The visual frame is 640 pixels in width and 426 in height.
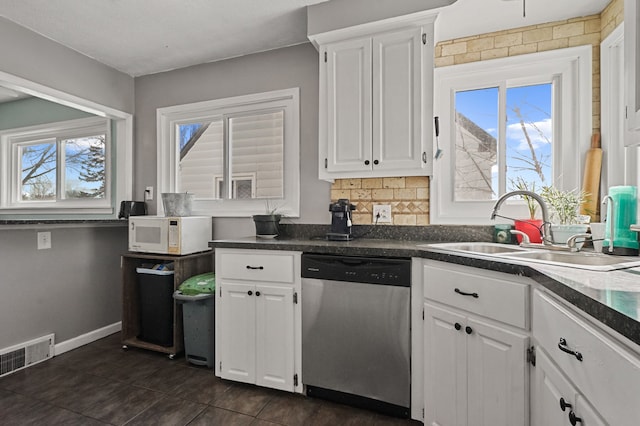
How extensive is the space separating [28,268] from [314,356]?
2.27m

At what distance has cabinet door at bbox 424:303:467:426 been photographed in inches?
58.0

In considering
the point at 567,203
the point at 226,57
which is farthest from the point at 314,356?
the point at 226,57

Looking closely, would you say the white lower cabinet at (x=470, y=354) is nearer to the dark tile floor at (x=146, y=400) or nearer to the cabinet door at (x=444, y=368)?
the cabinet door at (x=444, y=368)

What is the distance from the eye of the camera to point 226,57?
286cm

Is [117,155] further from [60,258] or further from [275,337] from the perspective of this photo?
[275,337]

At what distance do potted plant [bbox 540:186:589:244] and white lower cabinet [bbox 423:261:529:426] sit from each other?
30.9 inches

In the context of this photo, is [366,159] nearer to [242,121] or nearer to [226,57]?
[242,121]

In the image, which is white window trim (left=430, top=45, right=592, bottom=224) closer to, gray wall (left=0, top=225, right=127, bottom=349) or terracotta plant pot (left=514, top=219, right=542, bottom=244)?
terracotta plant pot (left=514, top=219, right=542, bottom=244)

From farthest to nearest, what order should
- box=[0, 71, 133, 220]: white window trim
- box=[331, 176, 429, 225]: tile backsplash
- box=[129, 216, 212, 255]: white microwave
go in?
box=[0, 71, 133, 220]: white window trim
box=[129, 216, 212, 255]: white microwave
box=[331, 176, 429, 225]: tile backsplash

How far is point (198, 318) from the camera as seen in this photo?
7.83ft

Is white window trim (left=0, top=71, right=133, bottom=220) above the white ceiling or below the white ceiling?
below

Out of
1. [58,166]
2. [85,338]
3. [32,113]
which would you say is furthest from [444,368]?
[32,113]

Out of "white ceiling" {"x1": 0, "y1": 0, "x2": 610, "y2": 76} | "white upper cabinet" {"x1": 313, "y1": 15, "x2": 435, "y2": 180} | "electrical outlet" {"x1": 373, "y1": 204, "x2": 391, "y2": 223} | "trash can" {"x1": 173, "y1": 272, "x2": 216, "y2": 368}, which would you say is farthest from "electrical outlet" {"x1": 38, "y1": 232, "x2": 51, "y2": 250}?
"electrical outlet" {"x1": 373, "y1": 204, "x2": 391, "y2": 223}

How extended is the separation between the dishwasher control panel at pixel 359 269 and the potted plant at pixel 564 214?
89 centimetres
